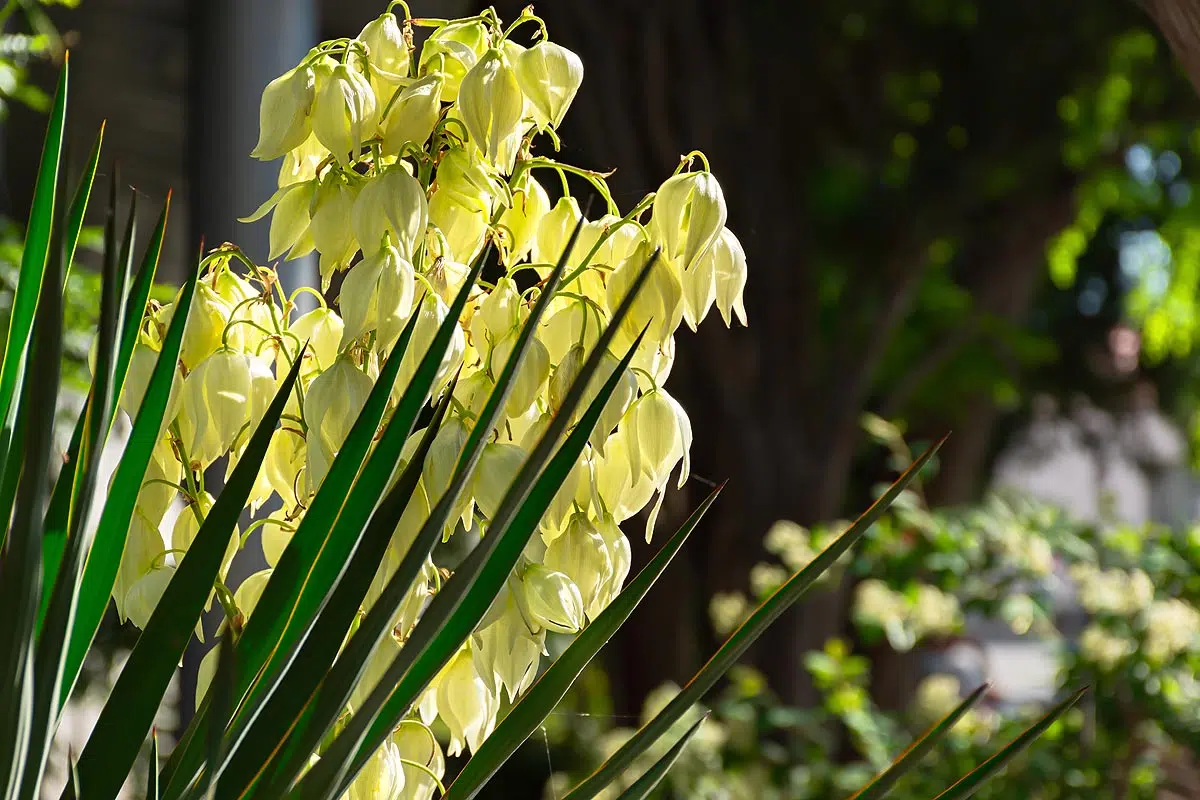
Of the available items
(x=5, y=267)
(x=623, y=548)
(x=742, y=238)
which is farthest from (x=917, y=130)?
(x=623, y=548)

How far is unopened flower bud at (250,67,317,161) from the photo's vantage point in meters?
0.49

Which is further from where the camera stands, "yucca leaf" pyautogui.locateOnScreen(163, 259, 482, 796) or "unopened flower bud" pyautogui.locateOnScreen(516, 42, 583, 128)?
"unopened flower bud" pyautogui.locateOnScreen(516, 42, 583, 128)

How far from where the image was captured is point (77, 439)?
0.46 meters

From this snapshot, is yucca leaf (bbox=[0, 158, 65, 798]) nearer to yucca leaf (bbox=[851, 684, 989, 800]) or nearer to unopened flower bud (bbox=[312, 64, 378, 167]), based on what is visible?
unopened flower bud (bbox=[312, 64, 378, 167])

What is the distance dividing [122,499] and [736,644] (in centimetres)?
25

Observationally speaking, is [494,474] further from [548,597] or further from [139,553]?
[139,553]

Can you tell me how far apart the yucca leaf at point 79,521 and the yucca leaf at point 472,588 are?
0.09 m

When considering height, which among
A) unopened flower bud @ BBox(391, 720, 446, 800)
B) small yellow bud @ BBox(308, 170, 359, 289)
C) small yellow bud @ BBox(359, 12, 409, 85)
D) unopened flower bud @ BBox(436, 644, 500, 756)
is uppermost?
small yellow bud @ BBox(359, 12, 409, 85)

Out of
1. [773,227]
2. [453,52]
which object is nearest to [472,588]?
[453,52]

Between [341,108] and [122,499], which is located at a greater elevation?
[341,108]

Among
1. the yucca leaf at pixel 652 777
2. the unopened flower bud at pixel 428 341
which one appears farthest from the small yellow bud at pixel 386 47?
the yucca leaf at pixel 652 777

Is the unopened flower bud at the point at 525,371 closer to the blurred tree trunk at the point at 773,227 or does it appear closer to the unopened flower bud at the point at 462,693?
the unopened flower bud at the point at 462,693

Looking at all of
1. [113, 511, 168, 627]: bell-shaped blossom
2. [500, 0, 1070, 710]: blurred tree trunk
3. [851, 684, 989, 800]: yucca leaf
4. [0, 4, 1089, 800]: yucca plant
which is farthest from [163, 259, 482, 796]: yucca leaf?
[500, 0, 1070, 710]: blurred tree trunk

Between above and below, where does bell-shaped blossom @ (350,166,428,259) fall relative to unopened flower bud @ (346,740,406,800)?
above
